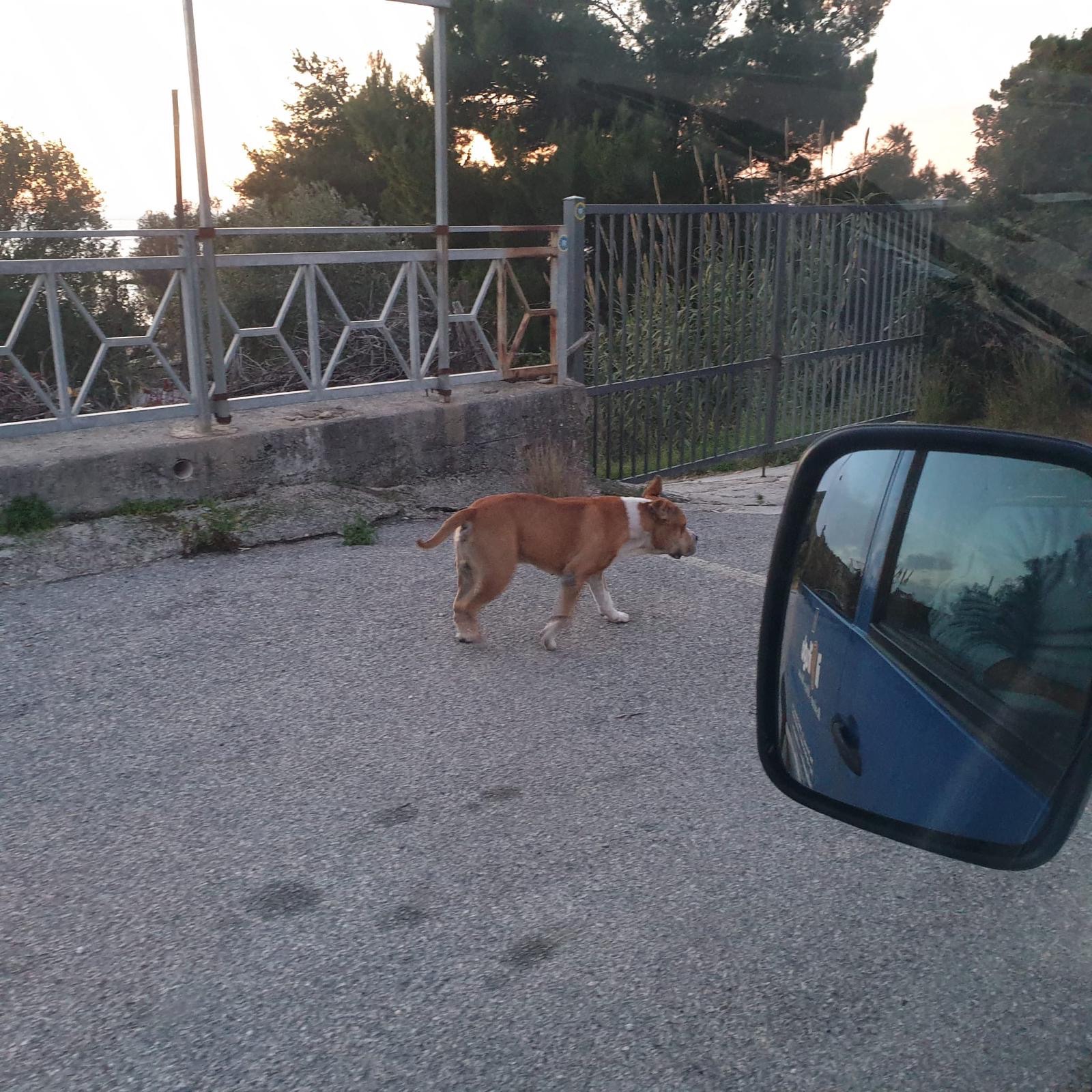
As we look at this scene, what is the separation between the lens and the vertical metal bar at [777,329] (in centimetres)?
1004

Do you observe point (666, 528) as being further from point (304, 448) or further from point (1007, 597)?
point (1007, 597)

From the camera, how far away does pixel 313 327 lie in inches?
286

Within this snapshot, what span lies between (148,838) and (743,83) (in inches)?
727

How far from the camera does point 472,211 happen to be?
1878 centimetres

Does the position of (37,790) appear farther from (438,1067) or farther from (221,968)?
(438,1067)

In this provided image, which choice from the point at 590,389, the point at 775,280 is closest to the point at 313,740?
the point at 590,389

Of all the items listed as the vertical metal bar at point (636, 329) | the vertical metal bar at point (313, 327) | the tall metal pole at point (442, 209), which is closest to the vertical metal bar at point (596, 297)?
the vertical metal bar at point (636, 329)

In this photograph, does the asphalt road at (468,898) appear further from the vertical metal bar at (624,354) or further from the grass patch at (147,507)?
the vertical metal bar at (624,354)

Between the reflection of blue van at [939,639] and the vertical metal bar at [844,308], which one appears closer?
the reflection of blue van at [939,639]

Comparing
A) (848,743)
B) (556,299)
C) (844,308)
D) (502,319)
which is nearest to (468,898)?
(848,743)

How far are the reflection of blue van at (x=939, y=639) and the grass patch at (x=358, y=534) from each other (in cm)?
484

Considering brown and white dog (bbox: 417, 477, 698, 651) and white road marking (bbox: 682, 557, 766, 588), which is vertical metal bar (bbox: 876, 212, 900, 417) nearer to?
white road marking (bbox: 682, 557, 766, 588)

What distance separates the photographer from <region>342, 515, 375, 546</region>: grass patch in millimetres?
6609

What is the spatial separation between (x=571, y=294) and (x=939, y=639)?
6931mm
